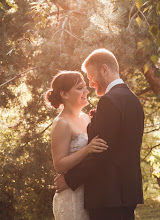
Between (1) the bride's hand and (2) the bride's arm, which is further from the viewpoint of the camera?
(2) the bride's arm

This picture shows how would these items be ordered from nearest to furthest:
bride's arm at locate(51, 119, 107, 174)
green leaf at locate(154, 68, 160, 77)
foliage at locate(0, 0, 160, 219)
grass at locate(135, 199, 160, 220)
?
bride's arm at locate(51, 119, 107, 174), foliage at locate(0, 0, 160, 219), green leaf at locate(154, 68, 160, 77), grass at locate(135, 199, 160, 220)

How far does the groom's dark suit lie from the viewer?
313 centimetres

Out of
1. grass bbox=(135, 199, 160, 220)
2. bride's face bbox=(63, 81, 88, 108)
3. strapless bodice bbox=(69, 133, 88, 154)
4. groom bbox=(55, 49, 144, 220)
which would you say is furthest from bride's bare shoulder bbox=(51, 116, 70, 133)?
grass bbox=(135, 199, 160, 220)

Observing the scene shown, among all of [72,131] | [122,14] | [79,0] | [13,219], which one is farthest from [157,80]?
[13,219]

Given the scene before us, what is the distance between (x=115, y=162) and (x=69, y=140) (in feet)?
1.81

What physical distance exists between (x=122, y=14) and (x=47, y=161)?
439cm

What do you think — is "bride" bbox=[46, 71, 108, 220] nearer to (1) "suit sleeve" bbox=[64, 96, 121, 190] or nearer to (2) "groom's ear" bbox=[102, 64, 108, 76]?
(1) "suit sleeve" bbox=[64, 96, 121, 190]

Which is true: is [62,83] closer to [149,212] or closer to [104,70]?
[104,70]

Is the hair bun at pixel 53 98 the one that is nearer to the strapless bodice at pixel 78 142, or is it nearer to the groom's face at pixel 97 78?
the strapless bodice at pixel 78 142

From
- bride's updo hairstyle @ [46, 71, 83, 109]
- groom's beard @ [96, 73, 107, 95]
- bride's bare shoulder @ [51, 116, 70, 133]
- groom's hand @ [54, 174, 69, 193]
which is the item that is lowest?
groom's hand @ [54, 174, 69, 193]

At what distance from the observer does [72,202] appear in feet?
11.3

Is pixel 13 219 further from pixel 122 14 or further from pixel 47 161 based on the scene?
pixel 122 14

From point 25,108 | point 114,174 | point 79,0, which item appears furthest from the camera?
point 25,108

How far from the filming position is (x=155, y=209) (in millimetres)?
18062
